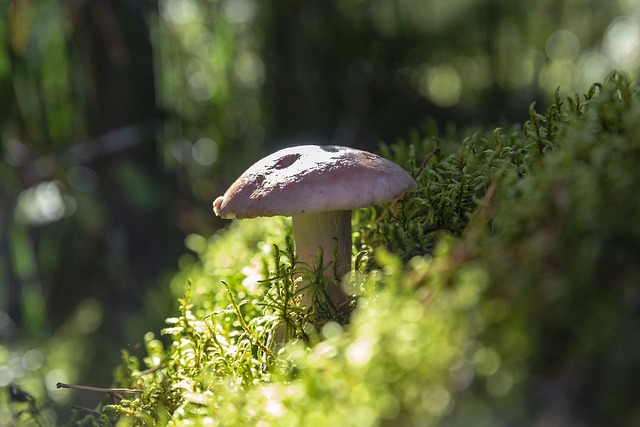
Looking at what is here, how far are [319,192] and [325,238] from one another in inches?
5.3

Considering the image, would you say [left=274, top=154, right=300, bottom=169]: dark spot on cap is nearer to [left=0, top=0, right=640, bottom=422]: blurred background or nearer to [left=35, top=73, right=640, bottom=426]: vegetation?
[left=35, top=73, right=640, bottom=426]: vegetation

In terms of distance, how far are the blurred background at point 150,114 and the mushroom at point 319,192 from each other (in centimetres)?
148

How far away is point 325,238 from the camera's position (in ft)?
2.65

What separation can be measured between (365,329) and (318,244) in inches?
13.0

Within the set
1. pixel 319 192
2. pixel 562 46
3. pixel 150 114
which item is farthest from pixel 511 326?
pixel 562 46

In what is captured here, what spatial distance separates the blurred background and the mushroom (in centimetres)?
148

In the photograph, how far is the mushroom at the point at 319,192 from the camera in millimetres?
686

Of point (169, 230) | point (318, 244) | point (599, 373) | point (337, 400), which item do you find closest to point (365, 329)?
point (337, 400)

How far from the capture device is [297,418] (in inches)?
19.2

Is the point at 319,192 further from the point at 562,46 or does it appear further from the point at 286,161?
the point at 562,46

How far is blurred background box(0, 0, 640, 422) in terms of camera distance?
87.5 inches

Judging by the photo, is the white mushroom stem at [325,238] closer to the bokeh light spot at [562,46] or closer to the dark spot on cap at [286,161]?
the dark spot on cap at [286,161]

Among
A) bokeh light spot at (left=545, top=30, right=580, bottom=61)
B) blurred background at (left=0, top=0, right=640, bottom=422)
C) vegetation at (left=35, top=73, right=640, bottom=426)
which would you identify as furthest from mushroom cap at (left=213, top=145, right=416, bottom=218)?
bokeh light spot at (left=545, top=30, right=580, bottom=61)

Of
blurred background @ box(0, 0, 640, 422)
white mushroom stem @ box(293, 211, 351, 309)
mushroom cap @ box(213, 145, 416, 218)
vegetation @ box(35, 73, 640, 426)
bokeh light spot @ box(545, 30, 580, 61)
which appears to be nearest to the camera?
vegetation @ box(35, 73, 640, 426)
